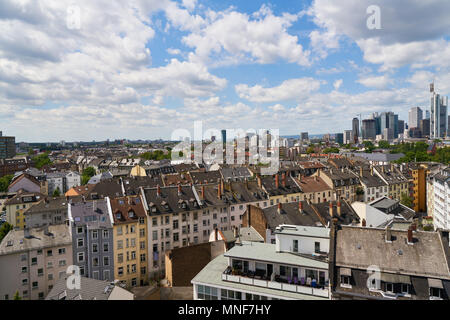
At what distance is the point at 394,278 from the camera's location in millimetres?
21156

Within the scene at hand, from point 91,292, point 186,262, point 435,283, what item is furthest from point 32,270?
point 435,283

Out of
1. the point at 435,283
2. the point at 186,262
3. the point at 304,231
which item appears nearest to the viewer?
the point at 435,283

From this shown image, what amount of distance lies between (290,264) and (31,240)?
33.3 metres

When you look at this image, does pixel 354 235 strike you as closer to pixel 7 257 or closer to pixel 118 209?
pixel 118 209

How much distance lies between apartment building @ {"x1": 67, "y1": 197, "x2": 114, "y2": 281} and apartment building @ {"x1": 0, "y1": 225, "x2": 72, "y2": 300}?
1276 millimetres

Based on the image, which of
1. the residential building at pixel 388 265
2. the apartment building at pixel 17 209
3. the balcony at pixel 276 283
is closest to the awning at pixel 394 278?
the residential building at pixel 388 265

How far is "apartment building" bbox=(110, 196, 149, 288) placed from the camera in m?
41.5

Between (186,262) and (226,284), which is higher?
(226,284)

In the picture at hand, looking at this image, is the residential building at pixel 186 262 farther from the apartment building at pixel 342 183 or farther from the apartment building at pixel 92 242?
the apartment building at pixel 342 183

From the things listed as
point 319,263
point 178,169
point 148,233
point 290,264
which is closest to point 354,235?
point 319,263

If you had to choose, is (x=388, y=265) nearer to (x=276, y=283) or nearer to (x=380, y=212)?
(x=276, y=283)

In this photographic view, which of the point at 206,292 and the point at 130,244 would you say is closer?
the point at 206,292

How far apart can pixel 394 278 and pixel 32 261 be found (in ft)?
130
